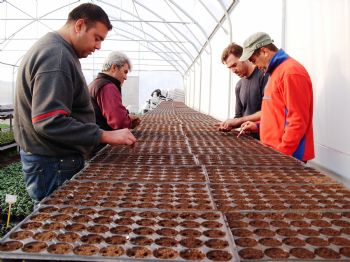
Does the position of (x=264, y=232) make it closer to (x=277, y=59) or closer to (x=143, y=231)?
(x=143, y=231)

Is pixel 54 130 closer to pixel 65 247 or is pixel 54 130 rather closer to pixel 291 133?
pixel 65 247

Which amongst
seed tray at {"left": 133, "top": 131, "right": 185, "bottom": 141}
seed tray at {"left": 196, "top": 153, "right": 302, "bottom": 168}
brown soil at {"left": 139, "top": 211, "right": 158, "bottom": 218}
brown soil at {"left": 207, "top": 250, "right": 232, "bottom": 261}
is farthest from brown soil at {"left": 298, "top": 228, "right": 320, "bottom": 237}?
seed tray at {"left": 133, "top": 131, "right": 185, "bottom": 141}

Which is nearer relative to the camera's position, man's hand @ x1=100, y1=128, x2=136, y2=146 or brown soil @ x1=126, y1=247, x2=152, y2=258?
brown soil @ x1=126, y1=247, x2=152, y2=258

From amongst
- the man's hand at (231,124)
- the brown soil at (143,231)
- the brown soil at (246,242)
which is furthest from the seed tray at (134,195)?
the man's hand at (231,124)

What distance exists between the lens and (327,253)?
121 cm

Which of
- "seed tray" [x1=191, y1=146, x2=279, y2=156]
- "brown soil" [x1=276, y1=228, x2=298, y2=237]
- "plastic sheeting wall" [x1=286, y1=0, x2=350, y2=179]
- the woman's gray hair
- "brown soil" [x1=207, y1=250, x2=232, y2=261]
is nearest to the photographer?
"brown soil" [x1=207, y1=250, x2=232, y2=261]

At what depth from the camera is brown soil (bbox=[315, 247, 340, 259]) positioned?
1.19m

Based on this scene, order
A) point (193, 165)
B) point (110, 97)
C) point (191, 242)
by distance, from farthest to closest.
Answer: point (110, 97) → point (193, 165) → point (191, 242)

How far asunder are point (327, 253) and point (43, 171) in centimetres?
163

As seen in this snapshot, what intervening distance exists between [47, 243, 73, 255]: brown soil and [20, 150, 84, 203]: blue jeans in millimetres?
1085

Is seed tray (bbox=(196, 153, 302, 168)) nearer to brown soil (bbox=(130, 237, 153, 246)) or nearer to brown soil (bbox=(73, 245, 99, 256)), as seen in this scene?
brown soil (bbox=(130, 237, 153, 246))

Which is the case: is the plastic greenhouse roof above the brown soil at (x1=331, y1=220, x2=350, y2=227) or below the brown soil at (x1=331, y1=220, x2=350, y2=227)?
above

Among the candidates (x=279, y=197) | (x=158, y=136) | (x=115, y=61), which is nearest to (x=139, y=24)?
(x=158, y=136)

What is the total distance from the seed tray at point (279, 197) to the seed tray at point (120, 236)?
23 centimetres
